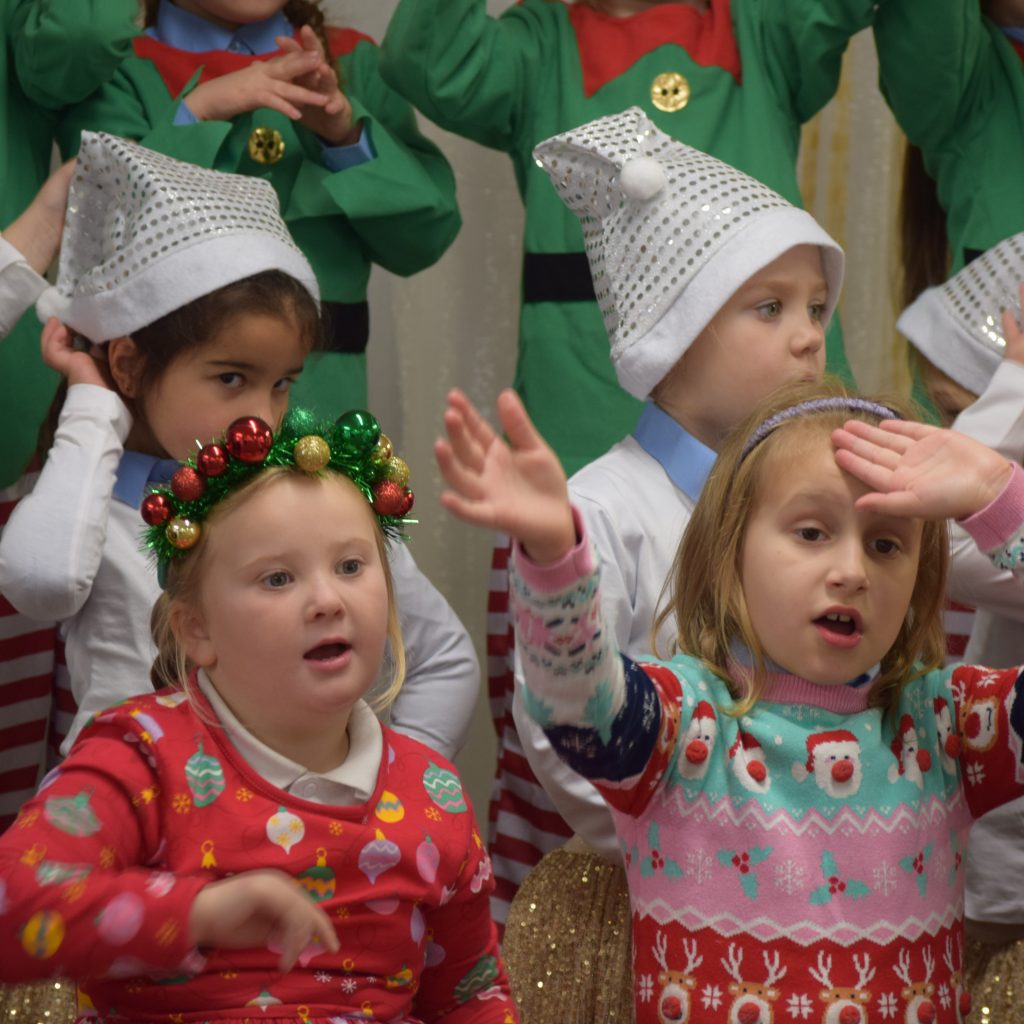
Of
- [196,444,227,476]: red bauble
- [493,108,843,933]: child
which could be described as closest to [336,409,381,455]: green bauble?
[196,444,227,476]: red bauble

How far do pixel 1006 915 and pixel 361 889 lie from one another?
82 centimetres

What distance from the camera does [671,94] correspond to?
223cm

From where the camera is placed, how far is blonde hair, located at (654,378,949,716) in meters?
1.44

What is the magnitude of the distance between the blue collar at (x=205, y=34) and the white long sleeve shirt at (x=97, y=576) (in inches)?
27.2

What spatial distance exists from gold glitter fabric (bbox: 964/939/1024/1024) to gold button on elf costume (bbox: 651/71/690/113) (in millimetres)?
1163

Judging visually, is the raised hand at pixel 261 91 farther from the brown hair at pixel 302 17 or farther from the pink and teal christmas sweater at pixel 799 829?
the pink and teal christmas sweater at pixel 799 829

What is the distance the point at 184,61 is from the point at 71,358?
0.59 meters

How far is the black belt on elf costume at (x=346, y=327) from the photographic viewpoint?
2.24 m

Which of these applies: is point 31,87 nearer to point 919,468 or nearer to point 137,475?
point 137,475

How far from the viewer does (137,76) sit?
7.24 ft

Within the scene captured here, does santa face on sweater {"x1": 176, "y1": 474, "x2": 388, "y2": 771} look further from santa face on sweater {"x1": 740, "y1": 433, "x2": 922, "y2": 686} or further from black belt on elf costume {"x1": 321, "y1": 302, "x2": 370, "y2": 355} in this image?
black belt on elf costume {"x1": 321, "y1": 302, "x2": 370, "y2": 355}

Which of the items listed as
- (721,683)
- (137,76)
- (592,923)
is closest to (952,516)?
(721,683)

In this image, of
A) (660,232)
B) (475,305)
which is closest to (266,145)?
(660,232)

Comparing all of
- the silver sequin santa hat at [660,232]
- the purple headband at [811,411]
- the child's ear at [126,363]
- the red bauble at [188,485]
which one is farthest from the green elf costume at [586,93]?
the red bauble at [188,485]
